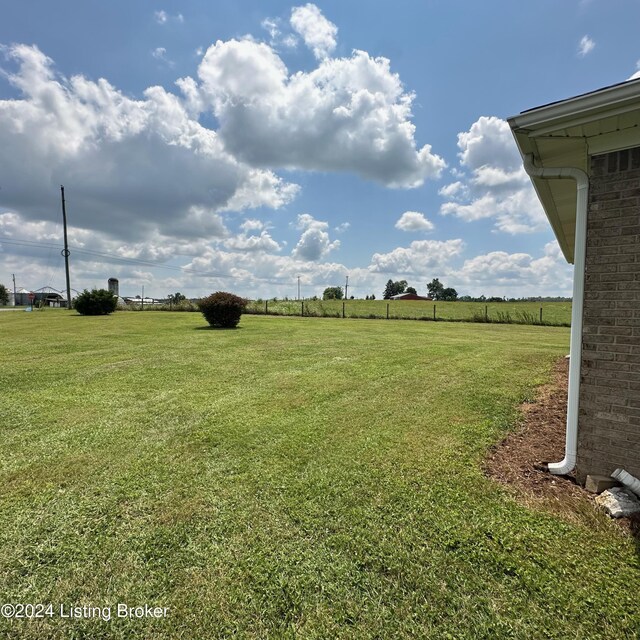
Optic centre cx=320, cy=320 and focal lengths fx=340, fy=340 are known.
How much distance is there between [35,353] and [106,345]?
1.56 metres

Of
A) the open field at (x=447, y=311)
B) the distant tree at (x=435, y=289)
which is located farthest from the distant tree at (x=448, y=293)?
the open field at (x=447, y=311)

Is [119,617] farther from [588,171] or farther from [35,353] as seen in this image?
[35,353]

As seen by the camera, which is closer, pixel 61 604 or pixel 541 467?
pixel 61 604

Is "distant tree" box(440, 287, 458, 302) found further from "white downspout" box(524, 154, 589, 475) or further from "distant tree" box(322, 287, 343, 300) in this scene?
"white downspout" box(524, 154, 589, 475)

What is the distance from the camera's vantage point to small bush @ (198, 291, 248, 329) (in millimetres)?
13992

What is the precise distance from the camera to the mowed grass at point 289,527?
165 centimetres

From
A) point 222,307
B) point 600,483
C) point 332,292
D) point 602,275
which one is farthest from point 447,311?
point 332,292

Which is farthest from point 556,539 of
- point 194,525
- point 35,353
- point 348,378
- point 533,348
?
point 35,353

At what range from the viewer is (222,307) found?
13992mm

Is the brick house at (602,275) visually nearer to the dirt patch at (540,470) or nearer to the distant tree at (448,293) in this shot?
the dirt patch at (540,470)

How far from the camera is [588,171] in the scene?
2807 mm

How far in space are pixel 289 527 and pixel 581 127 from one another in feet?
11.8

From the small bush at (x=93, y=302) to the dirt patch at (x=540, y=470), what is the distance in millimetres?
24728

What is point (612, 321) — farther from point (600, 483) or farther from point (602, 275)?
point (600, 483)
